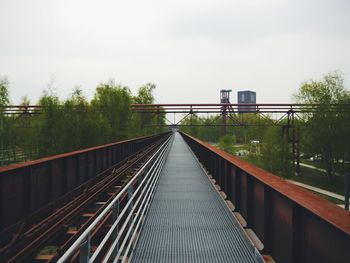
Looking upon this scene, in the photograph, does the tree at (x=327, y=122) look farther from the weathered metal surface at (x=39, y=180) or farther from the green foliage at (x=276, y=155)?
the weathered metal surface at (x=39, y=180)

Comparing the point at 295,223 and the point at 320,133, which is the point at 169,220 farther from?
the point at 320,133

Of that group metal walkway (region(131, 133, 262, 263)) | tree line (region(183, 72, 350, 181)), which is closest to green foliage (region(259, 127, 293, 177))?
tree line (region(183, 72, 350, 181))

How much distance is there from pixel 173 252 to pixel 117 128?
31.2 metres

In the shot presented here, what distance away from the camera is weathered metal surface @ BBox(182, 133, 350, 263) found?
2.59 metres

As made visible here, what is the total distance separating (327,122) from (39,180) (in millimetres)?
37220

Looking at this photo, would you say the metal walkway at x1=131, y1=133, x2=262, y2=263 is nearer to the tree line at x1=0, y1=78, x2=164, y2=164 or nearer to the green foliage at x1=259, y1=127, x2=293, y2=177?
the tree line at x1=0, y1=78, x2=164, y2=164

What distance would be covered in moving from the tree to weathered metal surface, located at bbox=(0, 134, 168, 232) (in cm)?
3353

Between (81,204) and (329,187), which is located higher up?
(81,204)

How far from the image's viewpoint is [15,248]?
512 cm

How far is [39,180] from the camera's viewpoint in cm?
752

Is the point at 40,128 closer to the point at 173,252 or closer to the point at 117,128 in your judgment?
the point at 117,128

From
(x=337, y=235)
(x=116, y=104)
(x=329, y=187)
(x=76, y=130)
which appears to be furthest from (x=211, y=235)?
(x=329, y=187)

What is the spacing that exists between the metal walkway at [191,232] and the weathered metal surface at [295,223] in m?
0.50

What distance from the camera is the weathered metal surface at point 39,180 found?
6.12 m
